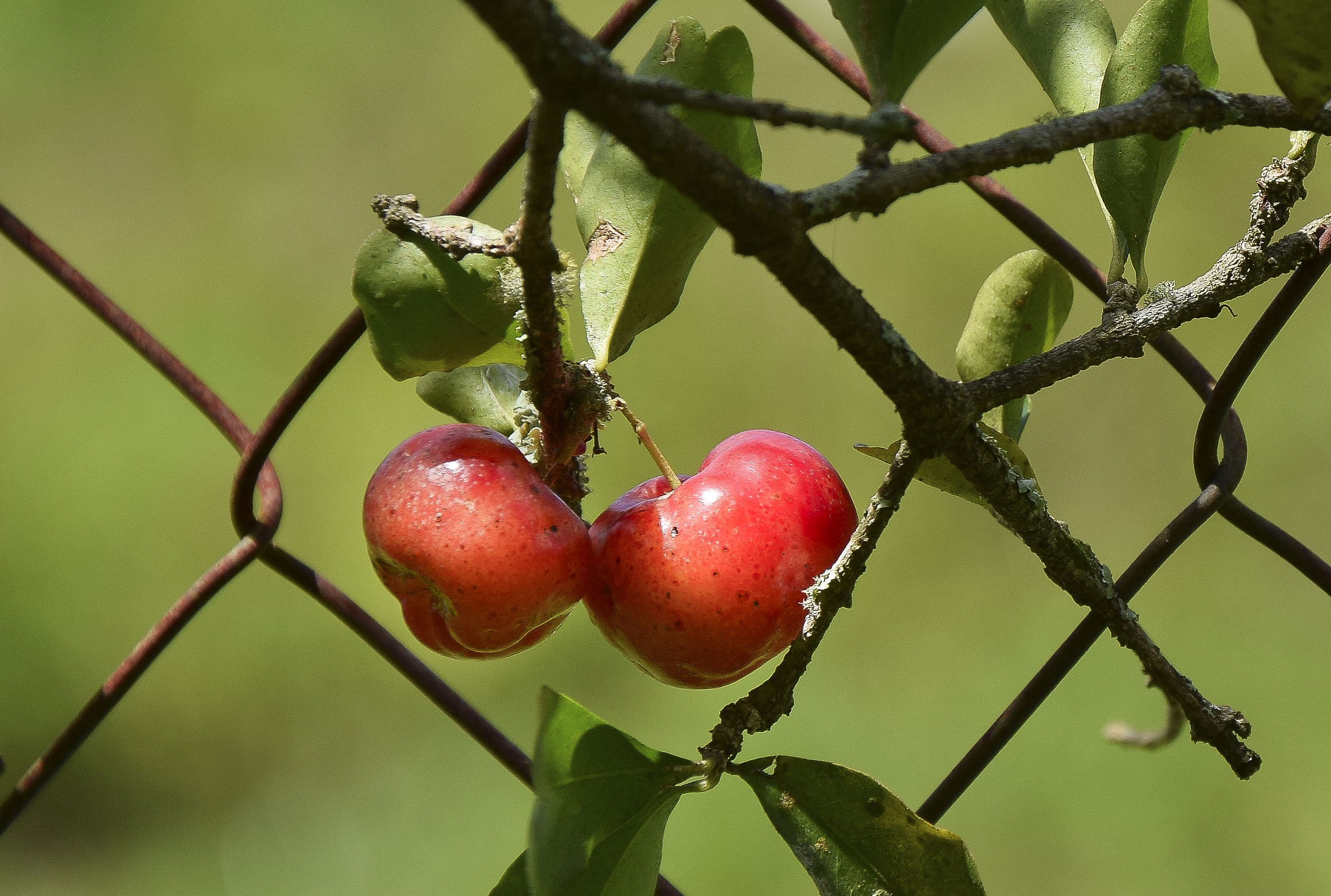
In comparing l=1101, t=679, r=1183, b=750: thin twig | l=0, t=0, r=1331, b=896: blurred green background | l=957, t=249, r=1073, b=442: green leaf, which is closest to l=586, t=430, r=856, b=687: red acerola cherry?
l=957, t=249, r=1073, b=442: green leaf

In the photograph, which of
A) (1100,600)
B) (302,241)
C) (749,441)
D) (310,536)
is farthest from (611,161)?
(302,241)

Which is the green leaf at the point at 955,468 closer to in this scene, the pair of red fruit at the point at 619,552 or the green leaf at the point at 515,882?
the pair of red fruit at the point at 619,552

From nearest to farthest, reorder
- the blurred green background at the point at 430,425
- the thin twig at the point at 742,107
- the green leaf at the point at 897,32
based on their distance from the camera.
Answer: the thin twig at the point at 742,107 → the green leaf at the point at 897,32 → the blurred green background at the point at 430,425

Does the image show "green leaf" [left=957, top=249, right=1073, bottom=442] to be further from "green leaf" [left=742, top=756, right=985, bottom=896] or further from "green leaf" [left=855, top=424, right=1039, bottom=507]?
"green leaf" [left=742, top=756, right=985, bottom=896]

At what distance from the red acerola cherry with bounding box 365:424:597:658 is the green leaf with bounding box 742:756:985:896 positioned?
0.11m

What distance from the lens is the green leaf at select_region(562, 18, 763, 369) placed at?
41 centimetres

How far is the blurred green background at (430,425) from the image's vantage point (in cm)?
140

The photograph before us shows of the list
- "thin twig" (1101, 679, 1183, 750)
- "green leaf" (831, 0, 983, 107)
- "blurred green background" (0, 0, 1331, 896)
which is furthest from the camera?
"blurred green background" (0, 0, 1331, 896)

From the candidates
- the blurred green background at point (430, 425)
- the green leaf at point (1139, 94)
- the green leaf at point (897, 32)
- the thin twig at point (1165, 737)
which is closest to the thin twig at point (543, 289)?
the green leaf at point (897, 32)

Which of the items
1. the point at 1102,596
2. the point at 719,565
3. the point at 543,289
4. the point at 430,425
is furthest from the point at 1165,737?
the point at 430,425

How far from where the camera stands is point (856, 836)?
41cm

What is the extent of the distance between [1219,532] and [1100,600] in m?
1.34

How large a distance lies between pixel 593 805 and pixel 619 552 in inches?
3.9

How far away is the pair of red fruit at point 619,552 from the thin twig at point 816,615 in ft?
0.06
